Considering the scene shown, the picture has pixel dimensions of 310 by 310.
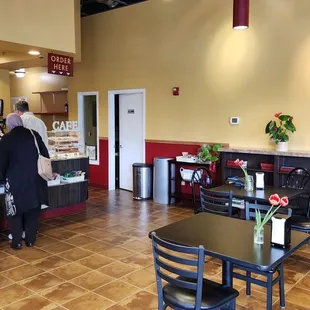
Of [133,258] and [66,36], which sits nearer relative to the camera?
[133,258]

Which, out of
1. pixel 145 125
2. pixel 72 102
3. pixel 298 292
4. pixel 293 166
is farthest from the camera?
pixel 72 102

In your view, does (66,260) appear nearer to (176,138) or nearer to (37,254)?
(37,254)

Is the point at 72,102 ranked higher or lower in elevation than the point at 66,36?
lower

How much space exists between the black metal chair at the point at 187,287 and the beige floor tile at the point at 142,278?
1.14 meters

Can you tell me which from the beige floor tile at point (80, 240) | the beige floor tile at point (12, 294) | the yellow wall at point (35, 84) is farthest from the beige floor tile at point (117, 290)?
the yellow wall at point (35, 84)

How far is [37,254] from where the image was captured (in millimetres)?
4289

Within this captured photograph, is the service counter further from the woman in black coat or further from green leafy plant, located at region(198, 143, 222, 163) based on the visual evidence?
green leafy plant, located at region(198, 143, 222, 163)

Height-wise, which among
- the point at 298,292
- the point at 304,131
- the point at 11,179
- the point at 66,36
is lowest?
the point at 298,292

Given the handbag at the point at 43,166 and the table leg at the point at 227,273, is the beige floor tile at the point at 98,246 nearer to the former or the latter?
the handbag at the point at 43,166

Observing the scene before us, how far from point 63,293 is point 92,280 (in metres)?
0.35

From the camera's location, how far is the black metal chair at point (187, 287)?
2111 mm

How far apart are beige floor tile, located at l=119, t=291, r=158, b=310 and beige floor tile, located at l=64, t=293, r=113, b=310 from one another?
0.14 metres

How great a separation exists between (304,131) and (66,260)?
3.78 meters

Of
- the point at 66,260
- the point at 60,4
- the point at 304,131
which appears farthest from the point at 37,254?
the point at 304,131
